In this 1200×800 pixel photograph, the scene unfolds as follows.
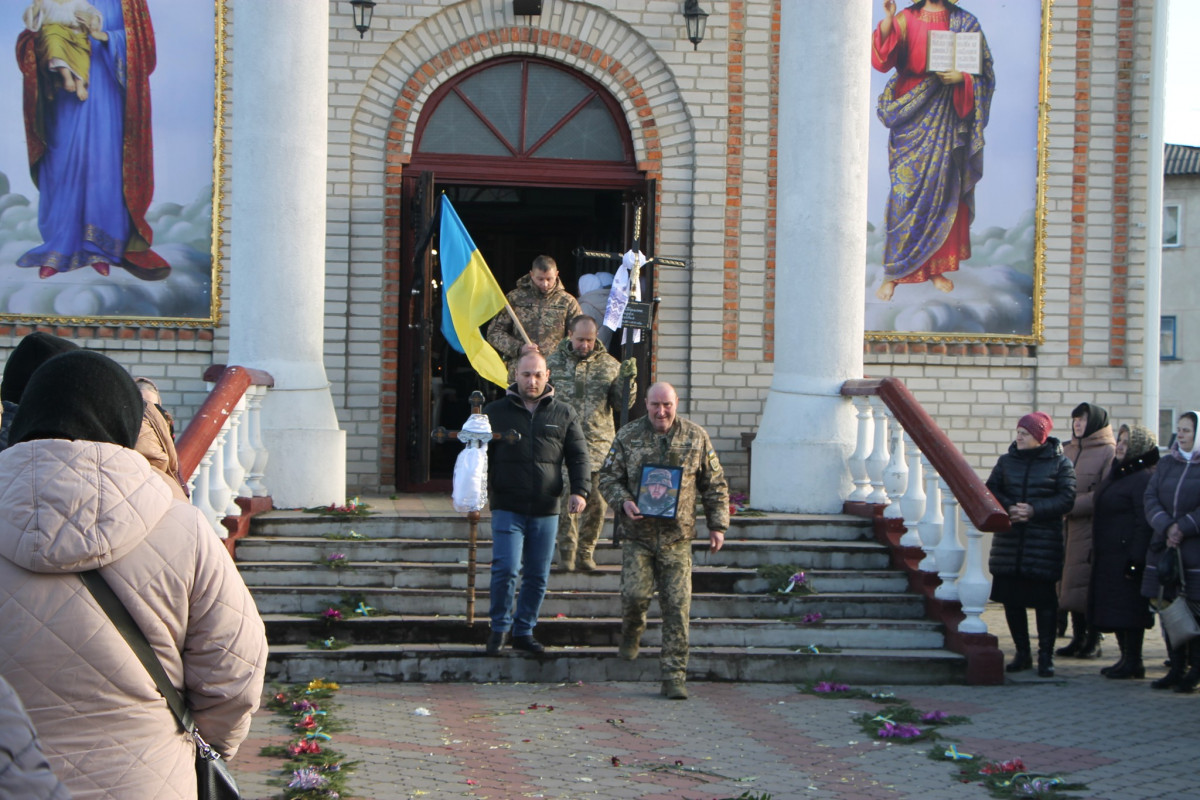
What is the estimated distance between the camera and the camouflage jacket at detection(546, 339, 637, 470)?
864cm

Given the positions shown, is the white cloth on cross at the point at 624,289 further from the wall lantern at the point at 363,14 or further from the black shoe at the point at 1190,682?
the black shoe at the point at 1190,682

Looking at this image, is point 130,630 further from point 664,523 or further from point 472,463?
point 664,523

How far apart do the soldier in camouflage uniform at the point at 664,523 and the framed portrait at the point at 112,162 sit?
4.66 meters

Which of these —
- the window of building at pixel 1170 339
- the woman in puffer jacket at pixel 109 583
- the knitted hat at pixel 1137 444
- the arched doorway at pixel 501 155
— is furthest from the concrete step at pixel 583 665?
the window of building at pixel 1170 339

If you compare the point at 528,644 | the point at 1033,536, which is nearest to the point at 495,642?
the point at 528,644

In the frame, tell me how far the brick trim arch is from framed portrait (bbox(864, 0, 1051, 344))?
172cm

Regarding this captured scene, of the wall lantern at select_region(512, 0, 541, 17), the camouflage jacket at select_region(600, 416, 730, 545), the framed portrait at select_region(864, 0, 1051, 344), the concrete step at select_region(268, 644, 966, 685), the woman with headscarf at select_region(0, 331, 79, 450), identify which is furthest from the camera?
the framed portrait at select_region(864, 0, 1051, 344)

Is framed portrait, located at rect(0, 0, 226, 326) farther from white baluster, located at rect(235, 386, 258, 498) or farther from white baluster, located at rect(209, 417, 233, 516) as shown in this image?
white baluster, located at rect(209, 417, 233, 516)

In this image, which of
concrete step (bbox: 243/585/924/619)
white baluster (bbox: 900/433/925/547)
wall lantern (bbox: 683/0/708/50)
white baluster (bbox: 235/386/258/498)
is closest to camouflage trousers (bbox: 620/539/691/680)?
concrete step (bbox: 243/585/924/619)

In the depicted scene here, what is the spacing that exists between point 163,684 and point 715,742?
13.1ft

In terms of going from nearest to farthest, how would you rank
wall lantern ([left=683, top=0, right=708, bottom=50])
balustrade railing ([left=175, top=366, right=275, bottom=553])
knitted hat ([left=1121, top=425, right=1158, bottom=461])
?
balustrade railing ([left=175, top=366, right=275, bottom=553]) → knitted hat ([left=1121, top=425, right=1158, bottom=461]) → wall lantern ([left=683, top=0, right=708, bottom=50])

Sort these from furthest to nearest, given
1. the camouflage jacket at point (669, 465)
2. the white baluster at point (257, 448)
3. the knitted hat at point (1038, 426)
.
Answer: the white baluster at point (257, 448), the knitted hat at point (1038, 426), the camouflage jacket at point (669, 465)

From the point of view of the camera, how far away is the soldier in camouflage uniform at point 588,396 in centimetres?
859

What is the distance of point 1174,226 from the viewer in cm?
3988
